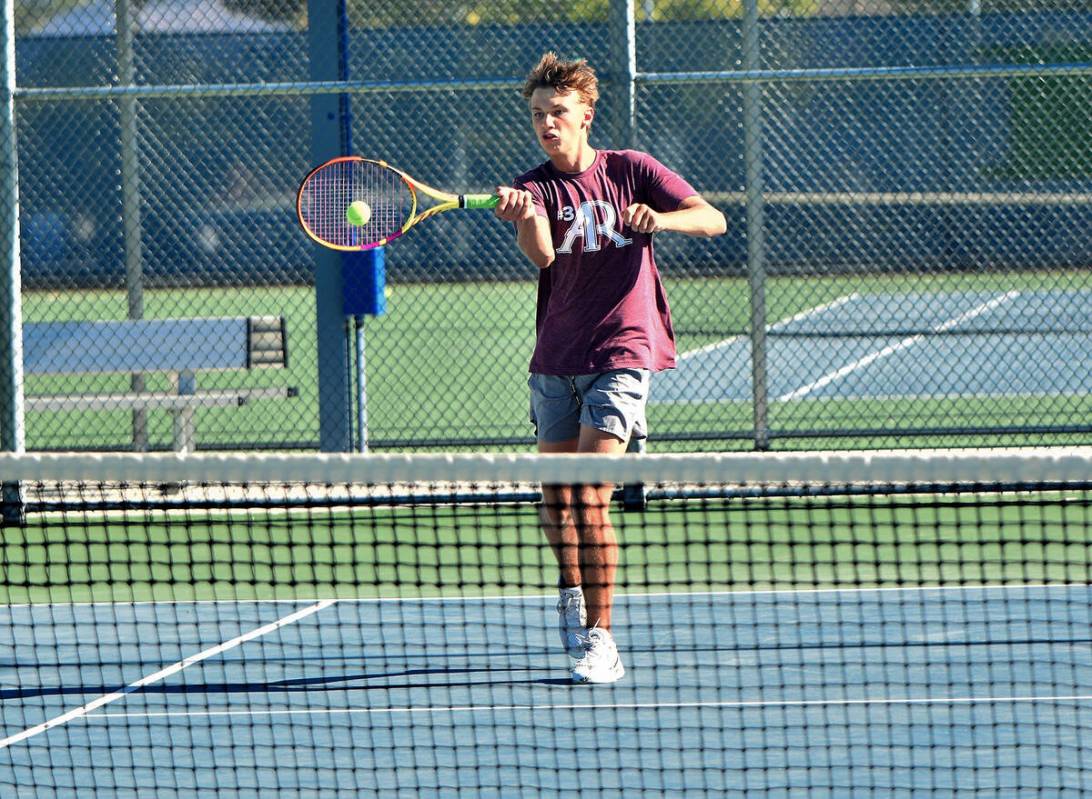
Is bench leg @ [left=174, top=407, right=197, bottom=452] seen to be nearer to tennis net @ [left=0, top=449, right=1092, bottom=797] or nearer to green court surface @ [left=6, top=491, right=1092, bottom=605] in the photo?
green court surface @ [left=6, top=491, right=1092, bottom=605]

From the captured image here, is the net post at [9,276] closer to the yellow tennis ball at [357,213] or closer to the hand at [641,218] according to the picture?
the yellow tennis ball at [357,213]

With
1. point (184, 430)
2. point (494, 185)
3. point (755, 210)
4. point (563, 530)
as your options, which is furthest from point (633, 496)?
point (494, 185)

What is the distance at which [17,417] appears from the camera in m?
7.52

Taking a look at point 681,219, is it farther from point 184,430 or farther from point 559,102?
point 184,430

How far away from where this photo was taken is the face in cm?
488

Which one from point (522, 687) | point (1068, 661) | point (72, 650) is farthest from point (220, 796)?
point (1068, 661)

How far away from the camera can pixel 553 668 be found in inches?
199

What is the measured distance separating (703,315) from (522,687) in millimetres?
12180

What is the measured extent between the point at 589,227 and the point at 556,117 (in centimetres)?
32

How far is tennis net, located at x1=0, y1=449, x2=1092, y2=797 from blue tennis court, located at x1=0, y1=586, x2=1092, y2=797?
1 centimetres

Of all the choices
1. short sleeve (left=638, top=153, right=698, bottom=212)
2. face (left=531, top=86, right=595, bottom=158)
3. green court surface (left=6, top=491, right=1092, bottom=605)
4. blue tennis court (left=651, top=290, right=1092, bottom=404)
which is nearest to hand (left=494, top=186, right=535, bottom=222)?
face (left=531, top=86, right=595, bottom=158)

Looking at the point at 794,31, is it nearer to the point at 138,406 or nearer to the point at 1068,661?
the point at 138,406

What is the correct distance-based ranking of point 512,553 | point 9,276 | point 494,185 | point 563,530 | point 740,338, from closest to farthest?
point 563,530
point 512,553
point 9,276
point 740,338
point 494,185

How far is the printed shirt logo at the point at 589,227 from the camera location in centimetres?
492
